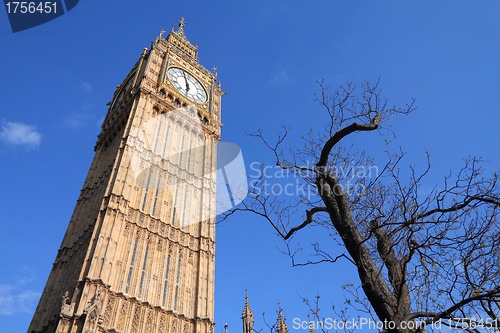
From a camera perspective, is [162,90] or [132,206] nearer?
[132,206]

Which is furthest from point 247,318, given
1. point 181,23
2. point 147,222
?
point 181,23

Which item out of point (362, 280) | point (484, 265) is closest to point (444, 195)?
point (484, 265)

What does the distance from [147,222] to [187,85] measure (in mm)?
18554

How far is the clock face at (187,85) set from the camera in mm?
39375

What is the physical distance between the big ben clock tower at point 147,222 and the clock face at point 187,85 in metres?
0.15

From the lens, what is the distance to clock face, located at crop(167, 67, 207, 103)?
3938 centimetres

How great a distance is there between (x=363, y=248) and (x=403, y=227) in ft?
2.88

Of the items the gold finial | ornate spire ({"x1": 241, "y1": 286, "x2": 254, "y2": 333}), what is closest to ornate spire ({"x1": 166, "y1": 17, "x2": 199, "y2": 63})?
the gold finial

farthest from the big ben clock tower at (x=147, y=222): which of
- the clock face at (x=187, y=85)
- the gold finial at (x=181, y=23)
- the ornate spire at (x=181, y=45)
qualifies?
the gold finial at (x=181, y=23)

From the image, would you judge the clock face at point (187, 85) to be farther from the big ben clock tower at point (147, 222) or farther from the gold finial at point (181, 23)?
the gold finial at point (181, 23)

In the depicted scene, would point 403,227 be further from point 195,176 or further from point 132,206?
point 195,176

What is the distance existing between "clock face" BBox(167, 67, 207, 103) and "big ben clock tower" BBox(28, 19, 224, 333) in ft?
0.50

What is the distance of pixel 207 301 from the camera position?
2614 cm

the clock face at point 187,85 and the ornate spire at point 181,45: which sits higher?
the ornate spire at point 181,45
